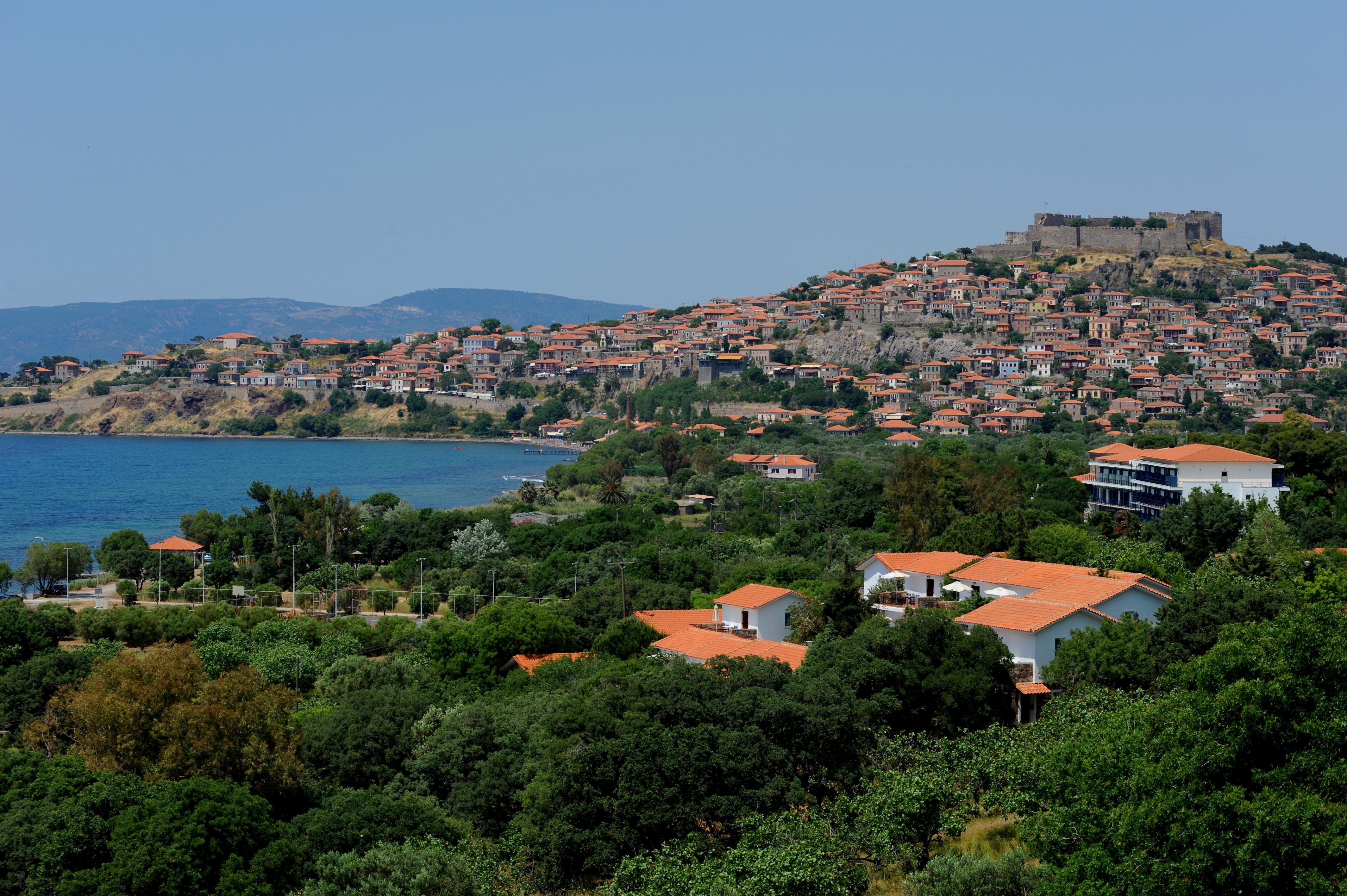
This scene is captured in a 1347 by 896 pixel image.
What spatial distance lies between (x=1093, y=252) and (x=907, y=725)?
89254 millimetres

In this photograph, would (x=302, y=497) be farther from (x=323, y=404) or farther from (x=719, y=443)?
(x=323, y=404)

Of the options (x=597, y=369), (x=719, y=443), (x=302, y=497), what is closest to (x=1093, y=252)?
(x=597, y=369)

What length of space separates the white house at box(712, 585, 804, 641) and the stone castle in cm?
8334

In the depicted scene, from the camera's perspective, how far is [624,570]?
26844 mm

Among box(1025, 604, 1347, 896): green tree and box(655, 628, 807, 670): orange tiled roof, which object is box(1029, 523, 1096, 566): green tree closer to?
box(655, 628, 807, 670): orange tiled roof

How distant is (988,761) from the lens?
1242 cm

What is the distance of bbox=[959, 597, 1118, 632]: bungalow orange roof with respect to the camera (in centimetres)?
1645

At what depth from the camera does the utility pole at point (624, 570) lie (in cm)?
2306

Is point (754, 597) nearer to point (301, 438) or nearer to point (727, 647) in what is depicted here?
point (727, 647)

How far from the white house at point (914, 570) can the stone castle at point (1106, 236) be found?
80.4 meters

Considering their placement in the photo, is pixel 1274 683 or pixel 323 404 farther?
pixel 323 404

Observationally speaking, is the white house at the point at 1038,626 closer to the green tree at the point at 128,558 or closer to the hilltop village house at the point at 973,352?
the green tree at the point at 128,558

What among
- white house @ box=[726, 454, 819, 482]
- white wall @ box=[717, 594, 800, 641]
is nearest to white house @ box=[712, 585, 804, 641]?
white wall @ box=[717, 594, 800, 641]

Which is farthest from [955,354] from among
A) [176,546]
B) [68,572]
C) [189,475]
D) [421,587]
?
[68,572]
